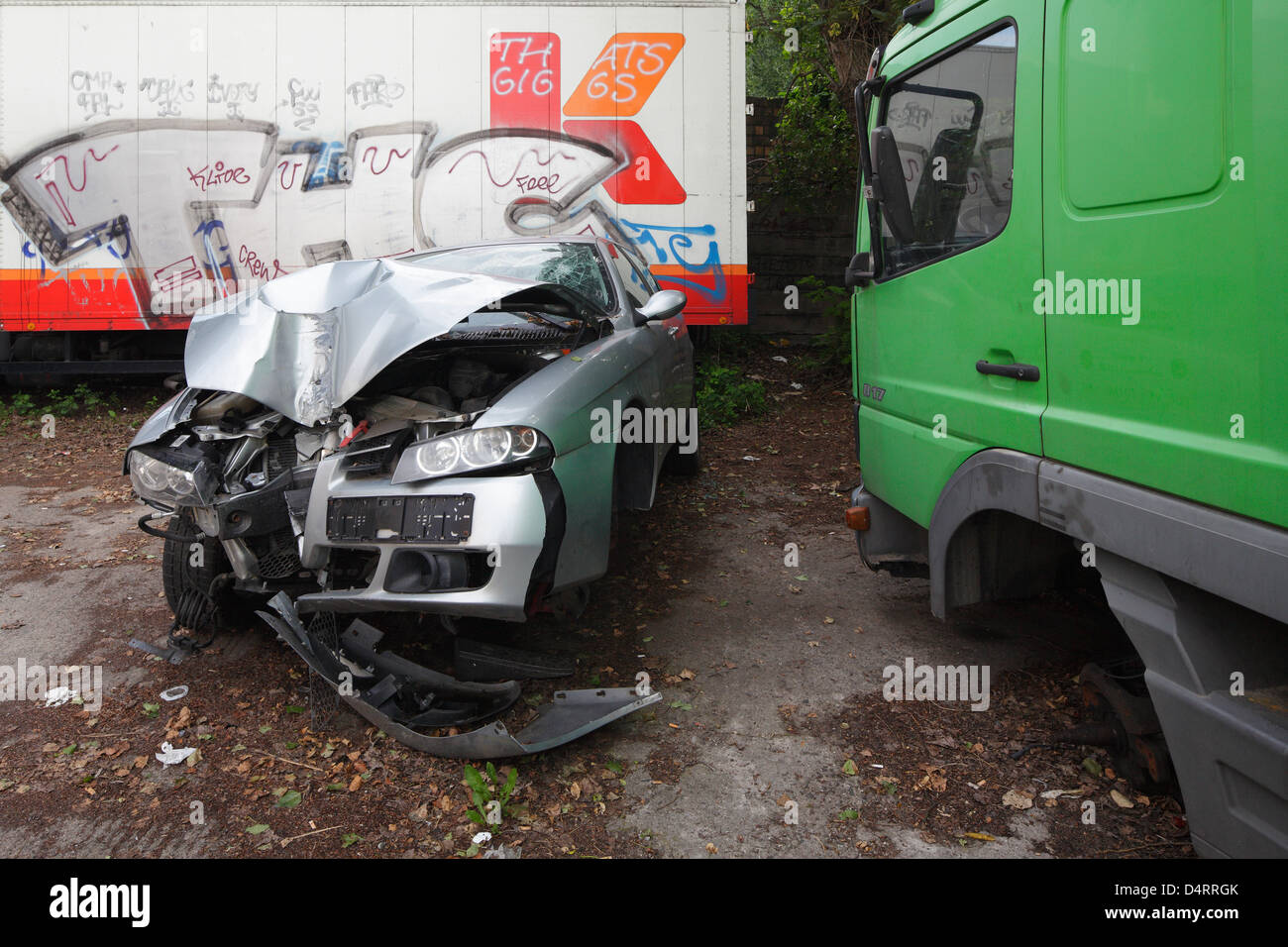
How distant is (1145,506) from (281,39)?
8.35 metres

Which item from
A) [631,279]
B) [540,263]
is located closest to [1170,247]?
[540,263]

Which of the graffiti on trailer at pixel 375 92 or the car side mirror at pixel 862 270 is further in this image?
the graffiti on trailer at pixel 375 92

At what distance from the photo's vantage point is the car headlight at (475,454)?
295cm

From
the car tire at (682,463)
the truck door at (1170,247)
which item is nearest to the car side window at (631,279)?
the car tire at (682,463)

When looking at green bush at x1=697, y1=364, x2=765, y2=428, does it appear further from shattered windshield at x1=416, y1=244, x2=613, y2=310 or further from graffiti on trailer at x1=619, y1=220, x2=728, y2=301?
shattered windshield at x1=416, y1=244, x2=613, y2=310

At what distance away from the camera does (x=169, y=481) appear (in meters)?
3.30

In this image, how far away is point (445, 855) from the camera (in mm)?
2525

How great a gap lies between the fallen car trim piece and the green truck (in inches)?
49.6

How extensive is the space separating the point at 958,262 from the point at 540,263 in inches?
95.2

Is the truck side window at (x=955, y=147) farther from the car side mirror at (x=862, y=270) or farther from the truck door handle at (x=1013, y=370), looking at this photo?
the truck door handle at (x=1013, y=370)

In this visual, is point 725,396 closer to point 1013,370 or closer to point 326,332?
point 326,332

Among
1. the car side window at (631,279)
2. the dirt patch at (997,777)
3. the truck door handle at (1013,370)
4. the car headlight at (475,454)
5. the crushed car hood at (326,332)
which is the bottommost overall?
the dirt patch at (997,777)

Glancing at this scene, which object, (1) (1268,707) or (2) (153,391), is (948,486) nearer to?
(1) (1268,707)

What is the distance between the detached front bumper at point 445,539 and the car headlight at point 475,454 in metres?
0.04
